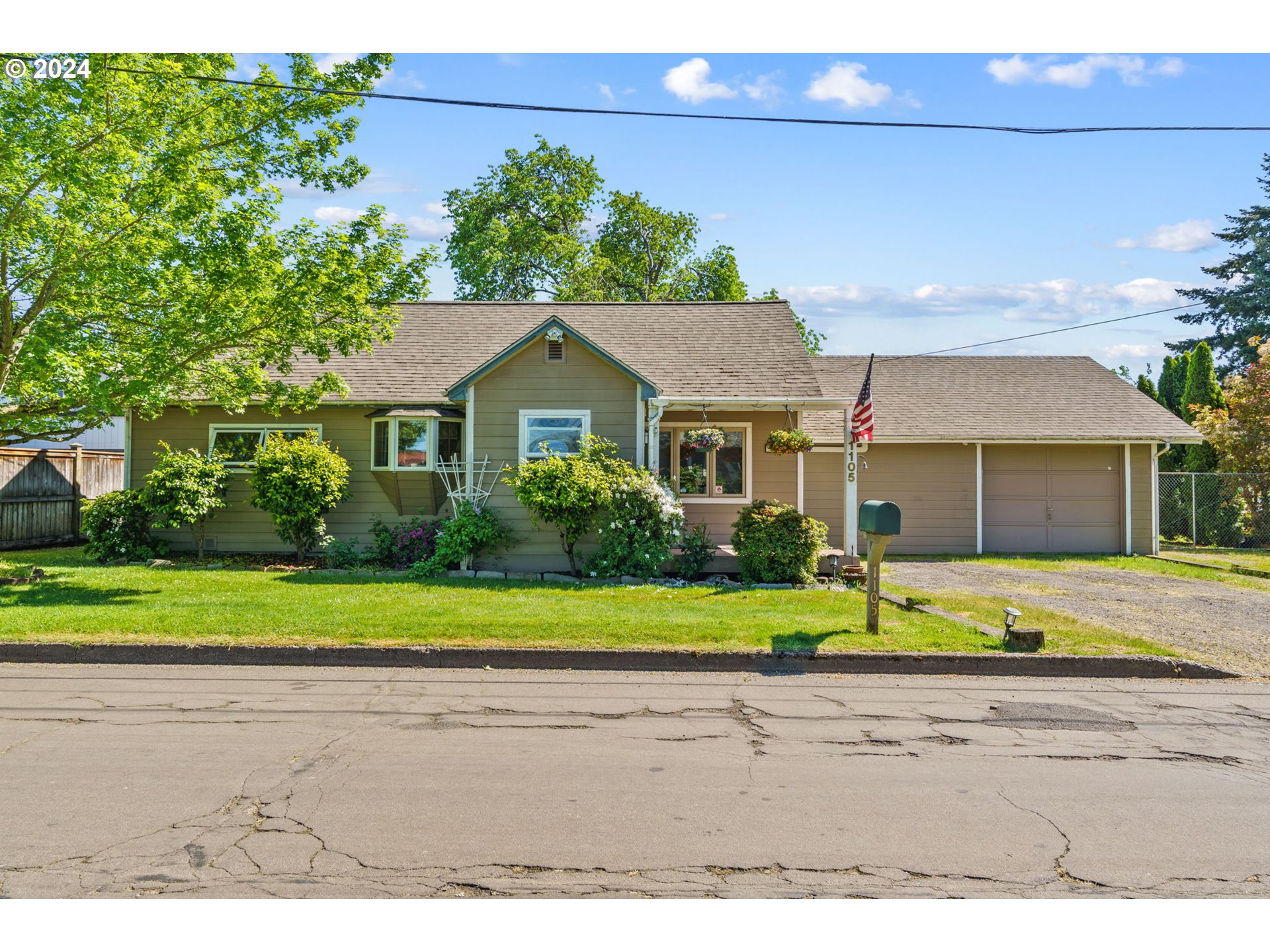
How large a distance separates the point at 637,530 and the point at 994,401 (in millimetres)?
Answer: 12265

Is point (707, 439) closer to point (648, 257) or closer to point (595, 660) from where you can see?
point (595, 660)

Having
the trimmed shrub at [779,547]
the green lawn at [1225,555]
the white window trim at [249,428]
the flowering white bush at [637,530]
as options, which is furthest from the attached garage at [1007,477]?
the white window trim at [249,428]

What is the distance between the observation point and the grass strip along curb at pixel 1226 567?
679 inches

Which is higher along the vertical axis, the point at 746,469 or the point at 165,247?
the point at 165,247

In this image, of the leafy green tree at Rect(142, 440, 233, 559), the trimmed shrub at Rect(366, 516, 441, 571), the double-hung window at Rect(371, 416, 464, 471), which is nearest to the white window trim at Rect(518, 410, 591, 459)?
the double-hung window at Rect(371, 416, 464, 471)

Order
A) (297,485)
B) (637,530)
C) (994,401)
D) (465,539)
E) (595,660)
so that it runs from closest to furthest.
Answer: (595,660) → (637,530) → (465,539) → (297,485) → (994,401)

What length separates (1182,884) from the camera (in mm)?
4234

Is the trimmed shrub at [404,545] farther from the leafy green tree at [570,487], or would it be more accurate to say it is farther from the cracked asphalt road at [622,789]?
the cracked asphalt road at [622,789]

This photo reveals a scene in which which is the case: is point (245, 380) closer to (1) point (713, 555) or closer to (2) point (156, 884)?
(1) point (713, 555)

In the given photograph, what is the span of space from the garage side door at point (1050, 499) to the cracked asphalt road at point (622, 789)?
508 inches

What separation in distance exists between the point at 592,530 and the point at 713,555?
6.93 ft

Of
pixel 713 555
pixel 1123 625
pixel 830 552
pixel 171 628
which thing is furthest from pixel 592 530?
pixel 1123 625

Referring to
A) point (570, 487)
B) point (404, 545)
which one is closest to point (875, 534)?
point (570, 487)

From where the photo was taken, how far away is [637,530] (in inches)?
566
